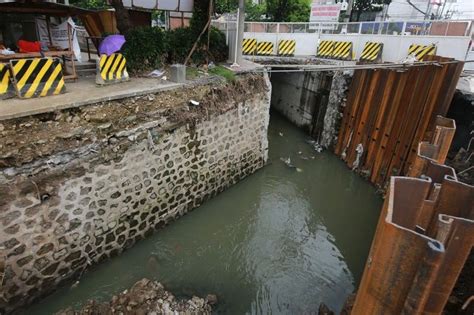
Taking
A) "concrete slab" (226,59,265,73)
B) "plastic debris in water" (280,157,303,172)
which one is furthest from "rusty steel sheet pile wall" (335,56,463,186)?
"concrete slab" (226,59,265,73)

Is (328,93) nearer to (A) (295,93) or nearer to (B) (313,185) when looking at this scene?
(A) (295,93)

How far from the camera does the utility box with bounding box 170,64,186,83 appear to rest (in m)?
8.06

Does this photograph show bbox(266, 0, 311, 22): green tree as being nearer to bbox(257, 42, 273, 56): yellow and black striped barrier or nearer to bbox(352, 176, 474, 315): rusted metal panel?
bbox(257, 42, 273, 56): yellow and black striped barrier

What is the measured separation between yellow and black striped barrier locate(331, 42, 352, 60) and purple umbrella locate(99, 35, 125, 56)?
39.1ft

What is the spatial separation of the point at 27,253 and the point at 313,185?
7928mm

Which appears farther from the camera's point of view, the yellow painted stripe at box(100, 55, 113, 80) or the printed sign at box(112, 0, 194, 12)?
the printed sign at box(112, 0, 194, 12)

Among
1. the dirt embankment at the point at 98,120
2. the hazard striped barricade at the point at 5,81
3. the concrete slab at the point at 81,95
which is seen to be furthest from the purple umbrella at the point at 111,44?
the hazard striped barricade at the point at 5,81

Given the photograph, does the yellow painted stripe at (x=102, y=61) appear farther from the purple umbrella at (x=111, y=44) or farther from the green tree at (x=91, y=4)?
the green tree at (x=91, y=4)

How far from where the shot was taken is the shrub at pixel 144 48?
916cm

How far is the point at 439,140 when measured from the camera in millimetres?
5391

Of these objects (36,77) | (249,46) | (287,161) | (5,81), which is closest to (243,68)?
(287,161)

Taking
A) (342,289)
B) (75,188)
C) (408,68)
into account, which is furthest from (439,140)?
(75,188)

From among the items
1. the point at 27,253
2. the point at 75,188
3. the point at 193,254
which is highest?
the point at 75,188

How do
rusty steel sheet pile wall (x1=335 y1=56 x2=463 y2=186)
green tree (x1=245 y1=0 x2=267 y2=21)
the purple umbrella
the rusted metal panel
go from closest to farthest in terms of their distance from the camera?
the rusted metal panel → rusty steel sheet pile wall (x1=335 y1=56 x2=463 y2=186) → the purple umbrella → green tree (x1=245 y1=0 x2=267 y2=21)
